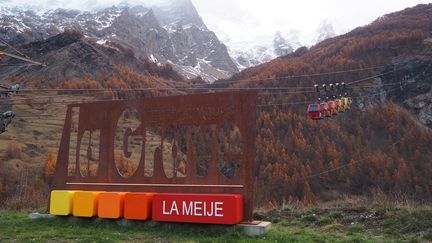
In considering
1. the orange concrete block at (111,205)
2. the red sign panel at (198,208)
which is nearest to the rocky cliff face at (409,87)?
the red sign panel at (198,208)

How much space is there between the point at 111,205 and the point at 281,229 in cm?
506

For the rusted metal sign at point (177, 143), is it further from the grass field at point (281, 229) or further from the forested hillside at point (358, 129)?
the forested hillside at point (358, 129)

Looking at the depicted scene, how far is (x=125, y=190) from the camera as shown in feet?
44.0

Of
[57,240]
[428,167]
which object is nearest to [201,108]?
[57,240]

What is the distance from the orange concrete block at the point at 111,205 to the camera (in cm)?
1280

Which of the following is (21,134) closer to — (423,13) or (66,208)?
(66,208)

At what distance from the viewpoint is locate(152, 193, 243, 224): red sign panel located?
36.7ft

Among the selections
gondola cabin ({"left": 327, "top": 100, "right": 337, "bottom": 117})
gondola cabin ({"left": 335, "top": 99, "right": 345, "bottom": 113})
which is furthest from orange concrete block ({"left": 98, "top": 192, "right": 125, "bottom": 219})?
gondola cabin ({"left": 335, "top": 99, "right": 345, "bottom": 113})

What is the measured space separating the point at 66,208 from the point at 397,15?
112 m

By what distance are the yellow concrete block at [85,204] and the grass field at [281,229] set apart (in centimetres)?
32

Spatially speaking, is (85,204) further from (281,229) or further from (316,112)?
(316,112)

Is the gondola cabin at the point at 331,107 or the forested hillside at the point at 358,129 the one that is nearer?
the gondola cabin at the point at 331,107

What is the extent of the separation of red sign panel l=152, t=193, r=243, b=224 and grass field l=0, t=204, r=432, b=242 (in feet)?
1.07

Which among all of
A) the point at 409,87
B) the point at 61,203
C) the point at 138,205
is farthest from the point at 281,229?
the point at 409,87
